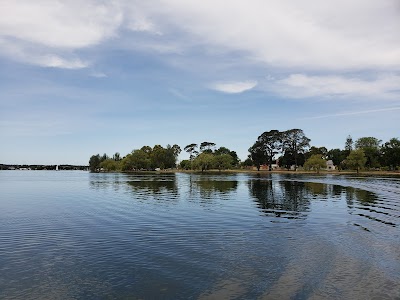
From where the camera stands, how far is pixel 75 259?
57.3 ft

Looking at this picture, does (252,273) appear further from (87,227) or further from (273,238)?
(87,227)

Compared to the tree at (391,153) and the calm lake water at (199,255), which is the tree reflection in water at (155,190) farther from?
the tree at (391,153)

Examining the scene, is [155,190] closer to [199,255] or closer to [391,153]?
[199,255]

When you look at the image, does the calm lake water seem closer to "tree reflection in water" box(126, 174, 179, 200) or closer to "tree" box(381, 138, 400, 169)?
"tree reflection in water" box(126, 174, 179, 200)

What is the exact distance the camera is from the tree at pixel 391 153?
169 m

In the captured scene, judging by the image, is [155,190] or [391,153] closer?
[155,190]

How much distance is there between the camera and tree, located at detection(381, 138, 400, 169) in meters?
169

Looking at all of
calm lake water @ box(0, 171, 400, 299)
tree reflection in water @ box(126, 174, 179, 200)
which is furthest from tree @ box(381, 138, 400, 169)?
calm lake water @ box(0, 171, 400, 299)

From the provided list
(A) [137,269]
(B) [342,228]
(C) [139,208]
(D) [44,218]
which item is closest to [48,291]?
(A) [137,269]

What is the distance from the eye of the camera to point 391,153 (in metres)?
172

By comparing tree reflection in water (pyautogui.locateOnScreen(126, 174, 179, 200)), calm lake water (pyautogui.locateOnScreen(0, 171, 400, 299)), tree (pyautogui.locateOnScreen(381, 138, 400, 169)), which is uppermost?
tree (pyautogui.locateOnScreen(381, 138, 400, 169))

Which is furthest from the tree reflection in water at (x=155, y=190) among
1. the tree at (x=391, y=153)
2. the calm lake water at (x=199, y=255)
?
A: the tree at (x=391, y=153)

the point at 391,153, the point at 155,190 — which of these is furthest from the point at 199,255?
the point at 391,153

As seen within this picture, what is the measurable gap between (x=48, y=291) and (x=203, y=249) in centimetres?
892
